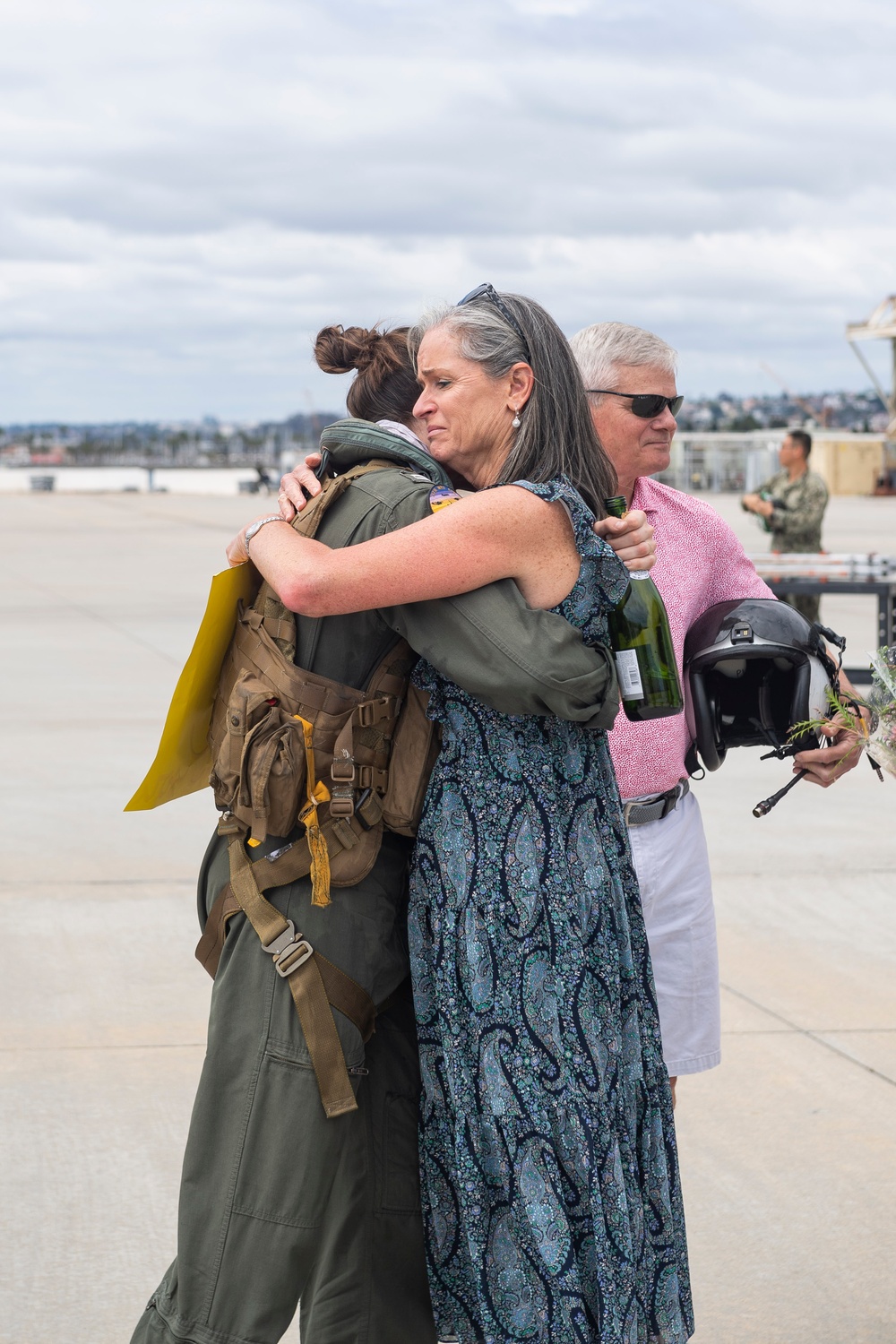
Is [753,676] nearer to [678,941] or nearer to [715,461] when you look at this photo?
[678,941]

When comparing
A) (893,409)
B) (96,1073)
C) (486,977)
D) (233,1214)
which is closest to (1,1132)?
(96,1073)

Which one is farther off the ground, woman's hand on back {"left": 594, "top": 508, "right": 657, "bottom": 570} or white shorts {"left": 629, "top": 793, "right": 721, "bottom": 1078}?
woman's hand on back {"left": 594, "top": 508, "right": 657, "bottom": 570}

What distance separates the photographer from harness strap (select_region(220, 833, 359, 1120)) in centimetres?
220

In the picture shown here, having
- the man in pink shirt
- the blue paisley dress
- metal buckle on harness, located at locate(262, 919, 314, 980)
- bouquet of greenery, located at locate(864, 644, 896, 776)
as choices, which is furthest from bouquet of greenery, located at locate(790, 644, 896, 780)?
metal buckle on harness, located at locate(262, 919, 314, 980)

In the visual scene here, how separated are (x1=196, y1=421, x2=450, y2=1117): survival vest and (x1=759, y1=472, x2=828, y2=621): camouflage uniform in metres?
10.2

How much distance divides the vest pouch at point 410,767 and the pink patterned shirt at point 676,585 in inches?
30.4

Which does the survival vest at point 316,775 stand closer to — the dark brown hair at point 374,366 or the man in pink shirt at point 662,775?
the dark brown hair at point 374,366

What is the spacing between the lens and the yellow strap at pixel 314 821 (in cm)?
217

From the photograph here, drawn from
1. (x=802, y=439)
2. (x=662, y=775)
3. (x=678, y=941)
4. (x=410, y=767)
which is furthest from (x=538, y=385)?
(x=802, y=439)

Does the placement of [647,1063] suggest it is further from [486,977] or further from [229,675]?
[229,675]

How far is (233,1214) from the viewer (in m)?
2.18

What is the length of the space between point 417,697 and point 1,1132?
221 centimetres

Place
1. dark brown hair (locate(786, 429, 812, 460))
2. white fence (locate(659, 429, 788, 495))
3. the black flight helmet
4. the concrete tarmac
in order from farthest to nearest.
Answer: white fence (locate(659, 429, 788, 495)) < dark brown hair (locate(786, 429, 812, 460)) < the concrete tarmac < the black flight helmet

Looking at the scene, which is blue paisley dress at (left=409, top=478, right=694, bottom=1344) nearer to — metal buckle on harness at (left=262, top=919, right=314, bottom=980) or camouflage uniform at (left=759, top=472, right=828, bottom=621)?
metal buckle on harness at (left=262, top=919, right=314, bottom=980)
